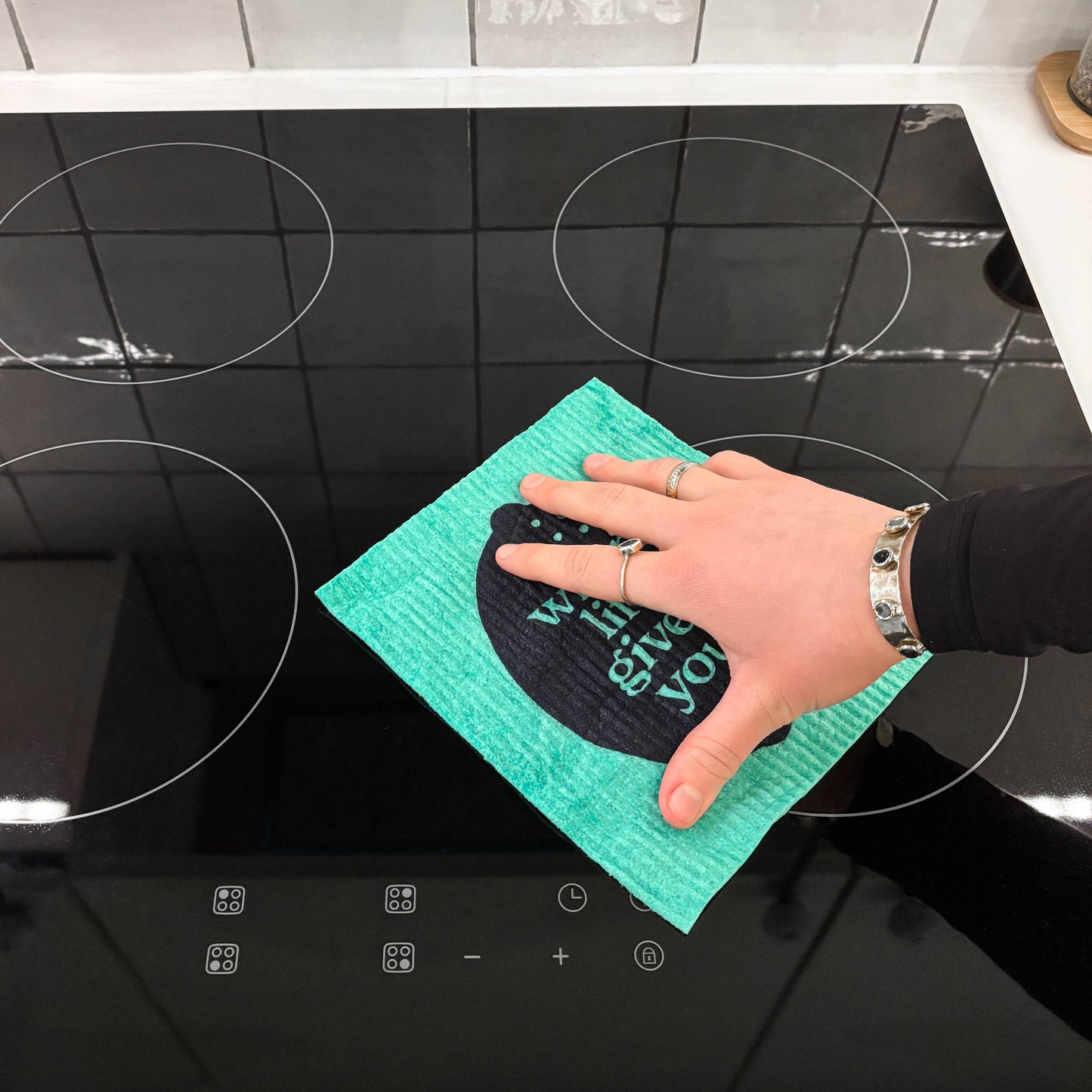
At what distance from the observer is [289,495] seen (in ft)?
2.19

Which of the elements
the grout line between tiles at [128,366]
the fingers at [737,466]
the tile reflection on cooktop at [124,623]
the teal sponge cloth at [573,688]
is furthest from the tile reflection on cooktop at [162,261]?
the fingers at [737,466]

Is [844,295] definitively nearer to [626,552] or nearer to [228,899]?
[626,552]

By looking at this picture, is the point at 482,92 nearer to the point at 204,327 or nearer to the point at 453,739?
the point at 204,327

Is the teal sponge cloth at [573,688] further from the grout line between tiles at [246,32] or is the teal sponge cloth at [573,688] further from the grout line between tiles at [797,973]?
the grout line between tiles at [246,32]

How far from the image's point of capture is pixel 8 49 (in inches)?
35.0

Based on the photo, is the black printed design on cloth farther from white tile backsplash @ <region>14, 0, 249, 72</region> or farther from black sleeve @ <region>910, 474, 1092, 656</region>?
white tile backsplash @ <region>14, 0, 249, 72</region>

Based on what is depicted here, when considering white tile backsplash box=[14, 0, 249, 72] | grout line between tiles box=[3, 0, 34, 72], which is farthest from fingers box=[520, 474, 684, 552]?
grout line between tiles box=[3, 0, 34, 72]

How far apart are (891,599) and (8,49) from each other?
0.96 metres

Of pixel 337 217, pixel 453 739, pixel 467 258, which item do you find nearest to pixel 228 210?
pixel 337 217

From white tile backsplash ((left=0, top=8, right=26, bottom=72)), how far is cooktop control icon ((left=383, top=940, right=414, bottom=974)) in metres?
0.90

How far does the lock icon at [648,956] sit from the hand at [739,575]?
0.06m

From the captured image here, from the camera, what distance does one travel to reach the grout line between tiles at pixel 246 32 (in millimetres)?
874

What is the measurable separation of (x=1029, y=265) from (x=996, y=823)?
51 centimetres

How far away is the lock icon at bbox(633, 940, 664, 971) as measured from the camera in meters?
0.49
